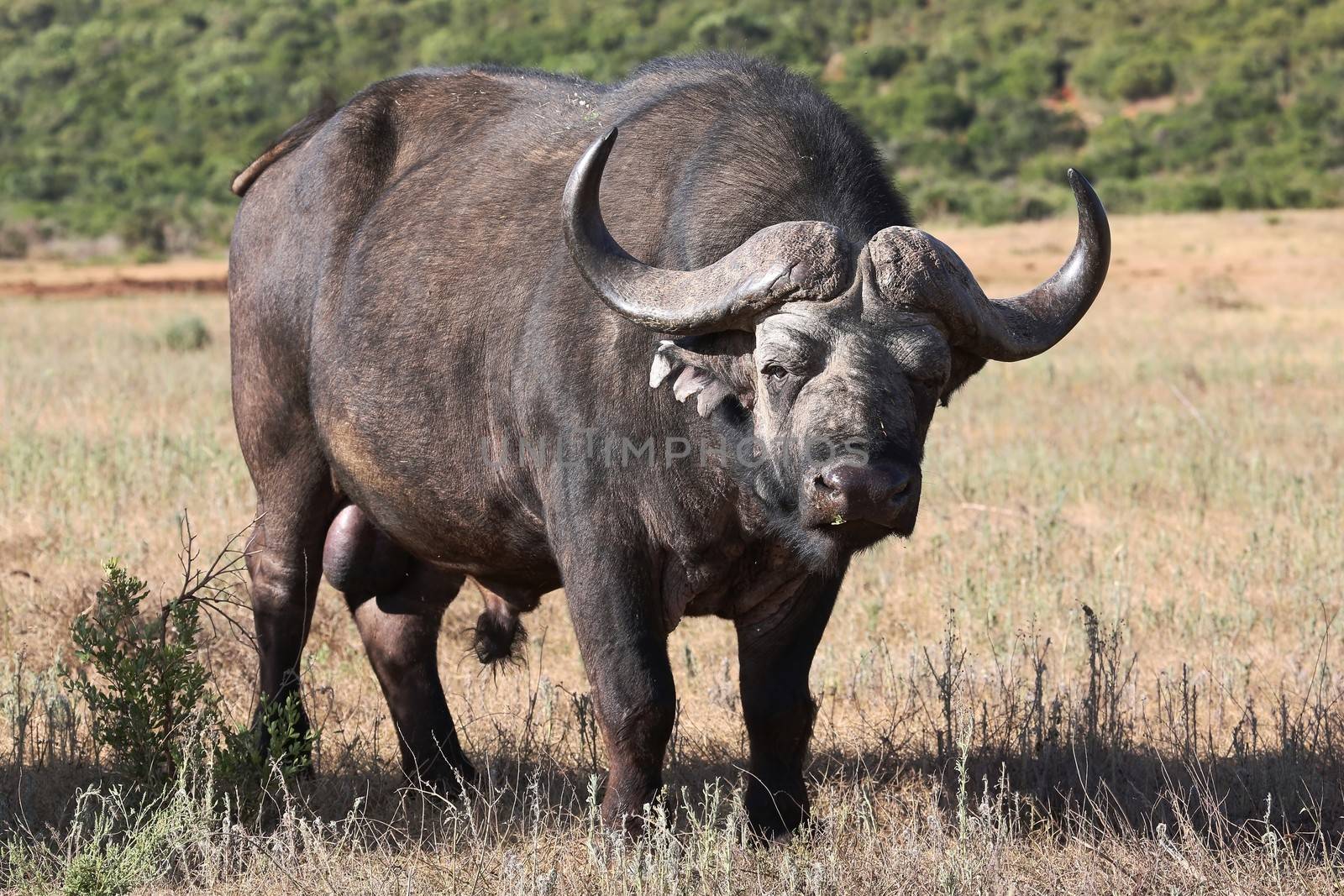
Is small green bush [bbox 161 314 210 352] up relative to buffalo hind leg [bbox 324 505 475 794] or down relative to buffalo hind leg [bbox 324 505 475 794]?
down

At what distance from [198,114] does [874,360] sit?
58.4 metres

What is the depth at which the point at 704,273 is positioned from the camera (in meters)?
4.08

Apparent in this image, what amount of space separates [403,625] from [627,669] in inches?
63.1

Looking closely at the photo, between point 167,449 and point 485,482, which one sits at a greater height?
point 485,482

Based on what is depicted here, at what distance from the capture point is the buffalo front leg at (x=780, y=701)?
4.76 m

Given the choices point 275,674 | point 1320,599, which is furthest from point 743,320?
point 1320,599

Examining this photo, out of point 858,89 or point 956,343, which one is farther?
point 858,89

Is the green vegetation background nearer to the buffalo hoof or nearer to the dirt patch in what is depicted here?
the dirt patch

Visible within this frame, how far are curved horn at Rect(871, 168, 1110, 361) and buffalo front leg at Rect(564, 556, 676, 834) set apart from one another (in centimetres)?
109

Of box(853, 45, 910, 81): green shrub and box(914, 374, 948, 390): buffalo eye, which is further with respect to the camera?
box(853, 45, 910, 81): green shrub

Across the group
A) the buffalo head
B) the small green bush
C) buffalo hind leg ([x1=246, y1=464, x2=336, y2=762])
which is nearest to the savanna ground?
buffalo hind leg ([x1=246, y1=464, x2=336, y2=762])

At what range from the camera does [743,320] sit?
406cm

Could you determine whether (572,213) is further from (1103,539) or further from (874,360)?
(1103,539)

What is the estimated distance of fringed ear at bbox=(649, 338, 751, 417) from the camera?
415 cm
